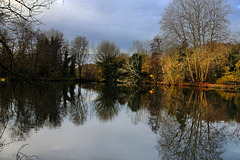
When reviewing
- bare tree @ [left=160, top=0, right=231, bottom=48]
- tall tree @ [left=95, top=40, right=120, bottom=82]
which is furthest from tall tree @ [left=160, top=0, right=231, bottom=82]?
tall tree @ [left=95, top=40, right=120, bottom=82]

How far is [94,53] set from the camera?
139ft

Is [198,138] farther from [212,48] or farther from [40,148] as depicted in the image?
[212,48]

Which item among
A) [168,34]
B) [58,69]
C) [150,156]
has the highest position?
[168,34]

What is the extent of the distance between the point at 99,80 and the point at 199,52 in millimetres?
22882

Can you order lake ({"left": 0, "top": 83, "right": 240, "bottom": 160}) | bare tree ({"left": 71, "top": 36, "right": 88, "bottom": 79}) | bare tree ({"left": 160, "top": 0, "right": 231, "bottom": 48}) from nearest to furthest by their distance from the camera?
lake ({"left": 0, "top": 83, "right": 240, "bottom": 160}), bare tree ({"left": 160, "top": 0, "right": 231, "bottom": 48}), bare tree ({"left": 71, "top": 36, "right": 88, "bottom": 79})

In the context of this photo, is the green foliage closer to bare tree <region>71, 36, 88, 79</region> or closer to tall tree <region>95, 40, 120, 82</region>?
tall tree <region>95, 40, 120, 82</region>

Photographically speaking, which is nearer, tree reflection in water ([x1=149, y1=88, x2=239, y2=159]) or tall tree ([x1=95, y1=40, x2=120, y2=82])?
tree reflection in water ([x1=149, y1=88, x2=239, y2=159])

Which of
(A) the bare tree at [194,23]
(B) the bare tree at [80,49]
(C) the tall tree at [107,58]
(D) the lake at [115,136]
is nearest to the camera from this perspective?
(D) the lake at [115,136]

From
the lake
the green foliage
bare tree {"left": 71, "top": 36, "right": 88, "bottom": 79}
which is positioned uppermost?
bare tree {"left": 71, "top": 36, "right": 88, "bottom": 79}

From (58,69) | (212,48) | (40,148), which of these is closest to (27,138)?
(40,148)

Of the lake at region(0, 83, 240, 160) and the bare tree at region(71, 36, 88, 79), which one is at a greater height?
the bare tree at region(71, 36, 88, 79)

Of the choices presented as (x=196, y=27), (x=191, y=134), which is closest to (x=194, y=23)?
(x=196, y=27)

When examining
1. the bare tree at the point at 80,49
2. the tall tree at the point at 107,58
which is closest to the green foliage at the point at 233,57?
the tall tree at the point at 107,58

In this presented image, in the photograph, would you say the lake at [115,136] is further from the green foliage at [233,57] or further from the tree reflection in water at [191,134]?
the green foliage at [233,57]
